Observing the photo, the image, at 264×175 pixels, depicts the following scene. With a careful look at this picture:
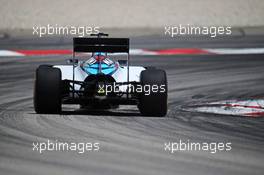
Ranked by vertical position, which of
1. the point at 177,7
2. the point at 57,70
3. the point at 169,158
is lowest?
the point at 169,158

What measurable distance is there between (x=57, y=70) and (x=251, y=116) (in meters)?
2.88

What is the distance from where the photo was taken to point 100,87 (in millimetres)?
13789

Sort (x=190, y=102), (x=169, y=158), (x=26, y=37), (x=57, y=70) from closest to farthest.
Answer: (x=169, y=158) → (x=57, y=70) → (x=190, y=102) → (x=26, y=37)

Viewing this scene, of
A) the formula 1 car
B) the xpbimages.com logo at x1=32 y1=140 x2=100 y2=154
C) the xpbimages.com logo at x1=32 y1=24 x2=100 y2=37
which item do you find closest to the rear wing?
the formula 1 car

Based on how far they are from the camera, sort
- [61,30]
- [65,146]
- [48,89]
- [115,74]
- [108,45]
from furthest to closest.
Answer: [61,30]
[115,74]
[108,45]
[48,89]
[65,146]

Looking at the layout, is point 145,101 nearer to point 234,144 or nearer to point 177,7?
point 234,144

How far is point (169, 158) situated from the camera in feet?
35.2

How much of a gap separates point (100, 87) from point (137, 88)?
20.6 inches

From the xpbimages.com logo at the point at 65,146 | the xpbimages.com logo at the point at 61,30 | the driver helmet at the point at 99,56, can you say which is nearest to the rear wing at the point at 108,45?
the driver helmet at the point at 99,56

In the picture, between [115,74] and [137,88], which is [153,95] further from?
[115,74]

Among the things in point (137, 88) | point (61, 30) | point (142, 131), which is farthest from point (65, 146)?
point (61, 30)

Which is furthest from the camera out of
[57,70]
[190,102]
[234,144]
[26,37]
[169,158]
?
[26,37]

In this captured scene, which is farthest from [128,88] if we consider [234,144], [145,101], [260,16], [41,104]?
[260,16]

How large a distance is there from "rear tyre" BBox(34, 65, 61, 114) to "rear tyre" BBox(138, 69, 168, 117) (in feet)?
3.81
